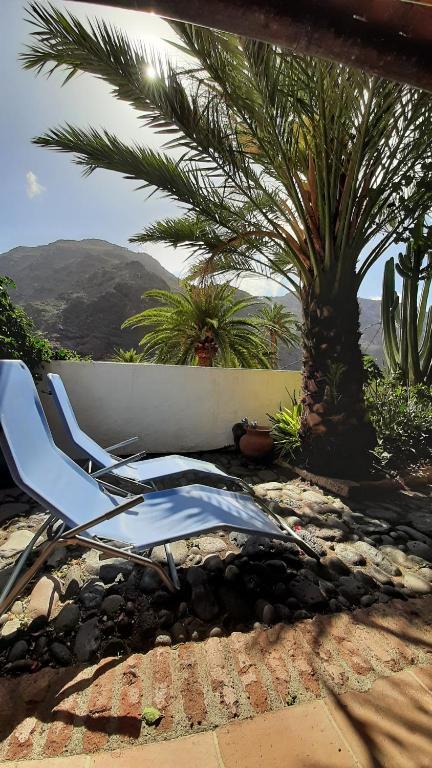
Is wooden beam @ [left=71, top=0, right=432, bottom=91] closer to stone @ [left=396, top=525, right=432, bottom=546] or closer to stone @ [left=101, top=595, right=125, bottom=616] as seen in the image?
stone @ [left=101, top=595, right=125, bottom=616]

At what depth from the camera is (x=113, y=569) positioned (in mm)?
2137

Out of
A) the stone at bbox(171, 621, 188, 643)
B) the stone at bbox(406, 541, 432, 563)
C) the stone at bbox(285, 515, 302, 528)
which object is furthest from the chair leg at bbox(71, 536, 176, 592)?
the stone at bbox(406, 541, 432, 563)

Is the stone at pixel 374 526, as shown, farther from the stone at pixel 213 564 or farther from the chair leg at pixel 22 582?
the chair leg at pixel 22 582

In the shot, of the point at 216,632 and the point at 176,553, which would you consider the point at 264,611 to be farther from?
the point at 176,553

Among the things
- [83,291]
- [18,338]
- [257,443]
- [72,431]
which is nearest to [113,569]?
[72,431]

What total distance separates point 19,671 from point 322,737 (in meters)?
1.18

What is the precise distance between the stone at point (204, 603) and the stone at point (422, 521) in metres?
2.02

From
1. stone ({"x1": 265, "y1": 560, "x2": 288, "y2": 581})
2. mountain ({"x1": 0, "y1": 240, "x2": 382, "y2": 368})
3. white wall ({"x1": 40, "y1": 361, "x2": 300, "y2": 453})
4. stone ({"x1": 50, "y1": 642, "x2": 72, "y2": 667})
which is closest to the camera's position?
stone ({"x1": 50, "y1": 642, "x2": 72, "y2": 667})

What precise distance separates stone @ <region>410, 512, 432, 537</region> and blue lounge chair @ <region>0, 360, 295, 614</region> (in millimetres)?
1593

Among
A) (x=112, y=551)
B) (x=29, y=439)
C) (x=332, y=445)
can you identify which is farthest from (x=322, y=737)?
(x=332, y=445)

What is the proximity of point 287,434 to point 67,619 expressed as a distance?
391cm

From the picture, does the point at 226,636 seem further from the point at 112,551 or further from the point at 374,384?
the point at 374,384

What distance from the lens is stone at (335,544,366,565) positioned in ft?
7.47

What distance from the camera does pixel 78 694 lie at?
1.27 meters
